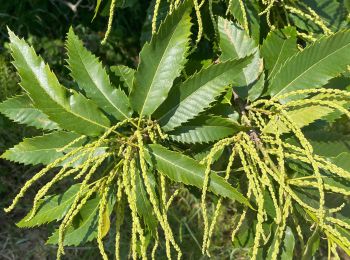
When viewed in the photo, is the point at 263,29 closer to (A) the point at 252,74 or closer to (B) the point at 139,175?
(A) the point at 252,74

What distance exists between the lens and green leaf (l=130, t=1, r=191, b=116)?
102 cm

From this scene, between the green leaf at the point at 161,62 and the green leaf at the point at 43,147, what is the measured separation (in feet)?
0.75

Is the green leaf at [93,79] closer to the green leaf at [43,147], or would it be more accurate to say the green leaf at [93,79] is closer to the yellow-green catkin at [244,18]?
the green leaf at [43,147]

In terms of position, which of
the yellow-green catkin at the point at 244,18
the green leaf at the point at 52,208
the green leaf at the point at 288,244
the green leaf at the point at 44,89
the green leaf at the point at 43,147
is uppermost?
the green leaf at the point at 44,89

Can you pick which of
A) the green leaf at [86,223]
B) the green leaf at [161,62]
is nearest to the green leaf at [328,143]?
the green leaf at [161,62]

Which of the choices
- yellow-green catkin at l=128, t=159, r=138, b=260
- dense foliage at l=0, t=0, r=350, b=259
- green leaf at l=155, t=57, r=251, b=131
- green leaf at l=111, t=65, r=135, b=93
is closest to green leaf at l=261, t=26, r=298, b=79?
dense foliage at l=0, t=0, r=350, b=259

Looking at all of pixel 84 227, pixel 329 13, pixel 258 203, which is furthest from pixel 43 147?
pixel 329 13

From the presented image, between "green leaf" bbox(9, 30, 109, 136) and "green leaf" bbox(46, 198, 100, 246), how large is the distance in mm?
224

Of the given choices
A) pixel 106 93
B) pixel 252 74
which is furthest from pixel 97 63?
pixel 252 74

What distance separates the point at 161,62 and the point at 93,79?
193 mm

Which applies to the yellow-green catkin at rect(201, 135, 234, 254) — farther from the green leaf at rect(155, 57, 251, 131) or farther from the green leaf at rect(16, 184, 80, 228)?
the green leaf at rect(16, 184, 80, 228)

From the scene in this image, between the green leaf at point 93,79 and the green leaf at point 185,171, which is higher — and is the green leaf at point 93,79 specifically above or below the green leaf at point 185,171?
above

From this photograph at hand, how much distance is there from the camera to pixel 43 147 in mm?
1201

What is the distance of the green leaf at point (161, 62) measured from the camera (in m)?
1.02
